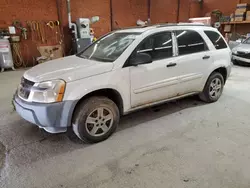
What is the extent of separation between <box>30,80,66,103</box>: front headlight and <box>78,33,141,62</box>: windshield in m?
0.72

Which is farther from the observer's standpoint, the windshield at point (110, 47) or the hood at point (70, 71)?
the windshield at point (110, 47)

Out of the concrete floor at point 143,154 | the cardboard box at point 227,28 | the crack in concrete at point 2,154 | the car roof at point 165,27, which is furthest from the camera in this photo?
the cardboard box at point 227,28

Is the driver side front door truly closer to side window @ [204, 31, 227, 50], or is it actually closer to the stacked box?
side window @ [204, 31, 227, 50]

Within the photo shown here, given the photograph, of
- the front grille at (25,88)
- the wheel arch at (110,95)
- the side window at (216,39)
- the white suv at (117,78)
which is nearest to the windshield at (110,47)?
the white suv at (117,78)

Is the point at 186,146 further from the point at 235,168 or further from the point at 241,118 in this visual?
the point at 241,118

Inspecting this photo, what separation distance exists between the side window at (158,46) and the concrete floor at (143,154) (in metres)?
0.98

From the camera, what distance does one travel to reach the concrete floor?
1.90 meters

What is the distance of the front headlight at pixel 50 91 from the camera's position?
2.17 metres

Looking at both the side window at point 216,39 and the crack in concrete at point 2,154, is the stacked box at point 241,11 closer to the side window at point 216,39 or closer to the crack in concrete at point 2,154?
the side window at point 216,39

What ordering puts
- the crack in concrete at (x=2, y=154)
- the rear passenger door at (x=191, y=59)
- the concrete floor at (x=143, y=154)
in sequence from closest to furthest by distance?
the concrete floor at (x=143, y=154)
the crack in concrete at (x=2, y=154)
the rear passenger door at (x=191, y=59)

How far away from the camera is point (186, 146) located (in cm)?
241

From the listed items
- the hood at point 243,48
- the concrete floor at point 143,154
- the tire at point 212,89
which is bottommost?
the concrete floor at point 143,154

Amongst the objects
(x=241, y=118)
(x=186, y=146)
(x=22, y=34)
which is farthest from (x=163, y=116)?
(x=22, y=34)

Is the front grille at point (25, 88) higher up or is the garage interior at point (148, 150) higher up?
the front grille at point (25, 88)
